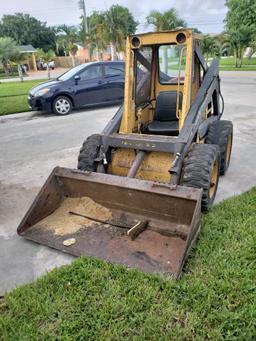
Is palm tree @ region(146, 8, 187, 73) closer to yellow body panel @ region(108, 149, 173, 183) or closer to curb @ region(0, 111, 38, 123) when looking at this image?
curb @ region(0, 111, 38, 123)

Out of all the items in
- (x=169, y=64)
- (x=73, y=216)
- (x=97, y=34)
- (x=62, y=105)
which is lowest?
(x=73, y=216)

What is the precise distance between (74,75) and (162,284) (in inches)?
336

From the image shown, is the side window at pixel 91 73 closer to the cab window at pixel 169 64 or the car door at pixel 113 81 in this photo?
the car door at pixel 113 81

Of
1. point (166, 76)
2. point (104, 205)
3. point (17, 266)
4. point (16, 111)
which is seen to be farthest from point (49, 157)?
point (16, 111)

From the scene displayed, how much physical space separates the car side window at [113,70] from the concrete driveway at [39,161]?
41.8 inches

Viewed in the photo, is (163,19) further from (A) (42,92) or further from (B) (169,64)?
(B) (169,64)

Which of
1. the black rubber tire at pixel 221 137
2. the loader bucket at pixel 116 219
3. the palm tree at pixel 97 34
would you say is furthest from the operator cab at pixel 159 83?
the palm tree at pixel 97 34

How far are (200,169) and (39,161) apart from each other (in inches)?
132

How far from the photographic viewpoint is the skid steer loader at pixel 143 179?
2914mm

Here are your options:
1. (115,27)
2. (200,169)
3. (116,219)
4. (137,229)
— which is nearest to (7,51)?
(115,27)

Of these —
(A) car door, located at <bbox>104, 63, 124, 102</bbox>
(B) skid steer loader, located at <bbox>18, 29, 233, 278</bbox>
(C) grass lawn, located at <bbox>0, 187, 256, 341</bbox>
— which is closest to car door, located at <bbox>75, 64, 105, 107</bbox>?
(A) car door, located at <bbox>104, 63, 124, 102</bbox>

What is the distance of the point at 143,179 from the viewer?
3.78 metres

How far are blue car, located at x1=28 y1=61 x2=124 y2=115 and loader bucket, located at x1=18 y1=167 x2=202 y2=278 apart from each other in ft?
22.0

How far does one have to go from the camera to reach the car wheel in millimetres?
9789
